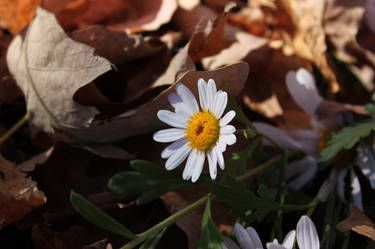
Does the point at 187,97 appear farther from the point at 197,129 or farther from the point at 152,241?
the point at 152,241

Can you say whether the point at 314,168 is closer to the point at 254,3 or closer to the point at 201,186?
the point at 201,186

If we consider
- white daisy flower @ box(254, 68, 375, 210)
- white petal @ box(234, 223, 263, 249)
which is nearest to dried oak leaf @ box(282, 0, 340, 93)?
white daisy flower @ box(254, 68, 375, 210)

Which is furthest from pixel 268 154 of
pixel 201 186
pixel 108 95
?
pixel 108 95

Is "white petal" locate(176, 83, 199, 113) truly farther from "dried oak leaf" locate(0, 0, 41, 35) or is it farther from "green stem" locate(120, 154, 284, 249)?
"dried oak leaf" locate(0, 0, 41, 35)

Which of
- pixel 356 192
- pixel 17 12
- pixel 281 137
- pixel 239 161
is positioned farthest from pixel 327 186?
pixel 17 12

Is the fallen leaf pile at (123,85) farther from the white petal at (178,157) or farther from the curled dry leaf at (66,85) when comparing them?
the white petal at (178,157)

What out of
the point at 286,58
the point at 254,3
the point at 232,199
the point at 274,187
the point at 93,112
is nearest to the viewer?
the point at 232,199
